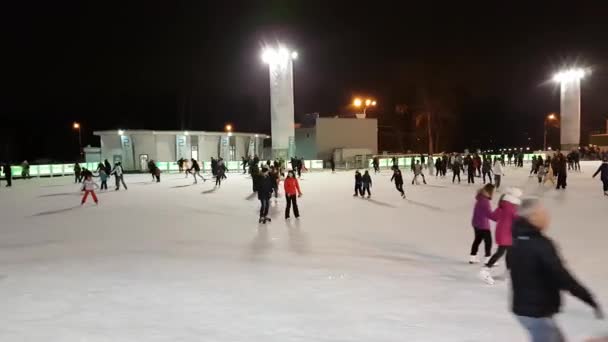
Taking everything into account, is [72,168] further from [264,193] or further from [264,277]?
[264,277]

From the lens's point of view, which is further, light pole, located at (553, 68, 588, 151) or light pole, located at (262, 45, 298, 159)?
light pole, located at (553, 68, 588, 151)

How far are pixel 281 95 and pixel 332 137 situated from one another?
921cm

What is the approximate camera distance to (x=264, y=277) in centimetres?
659

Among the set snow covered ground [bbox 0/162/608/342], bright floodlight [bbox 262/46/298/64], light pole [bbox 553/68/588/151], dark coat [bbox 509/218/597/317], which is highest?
bright floodlight [bbox 262/46/298/64]

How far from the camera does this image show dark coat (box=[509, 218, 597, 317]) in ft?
9.21

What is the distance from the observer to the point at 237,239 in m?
9.58

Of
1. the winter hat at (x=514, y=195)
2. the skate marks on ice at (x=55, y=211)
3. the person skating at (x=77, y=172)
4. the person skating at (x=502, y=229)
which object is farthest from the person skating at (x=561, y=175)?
the person skating at (x=77, y=172)

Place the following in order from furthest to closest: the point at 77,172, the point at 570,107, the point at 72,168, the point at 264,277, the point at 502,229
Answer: the point at 570,107
the point at 72,168
the point at 77,172
the point at 264,277
the point at 502,229

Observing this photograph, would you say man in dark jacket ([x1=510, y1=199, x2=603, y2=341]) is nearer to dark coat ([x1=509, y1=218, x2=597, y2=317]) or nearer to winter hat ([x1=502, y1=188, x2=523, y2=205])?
dark coat ([x1=509, y1=218, x2=597, y2=317])

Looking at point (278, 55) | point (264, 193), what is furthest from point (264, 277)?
point (278, 55)

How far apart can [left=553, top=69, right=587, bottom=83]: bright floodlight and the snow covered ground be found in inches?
1497

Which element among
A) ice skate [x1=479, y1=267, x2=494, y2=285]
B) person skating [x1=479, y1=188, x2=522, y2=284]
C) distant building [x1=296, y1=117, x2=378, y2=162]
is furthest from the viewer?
distant building [x1=296, y1=117, x2=378, y2=162]

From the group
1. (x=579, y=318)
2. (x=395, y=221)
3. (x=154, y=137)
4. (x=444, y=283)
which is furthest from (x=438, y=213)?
(x=154, y=137)

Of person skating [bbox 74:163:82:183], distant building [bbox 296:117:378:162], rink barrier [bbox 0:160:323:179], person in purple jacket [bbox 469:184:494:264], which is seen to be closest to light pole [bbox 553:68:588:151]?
distant building [bbox 296:117:378:162]
